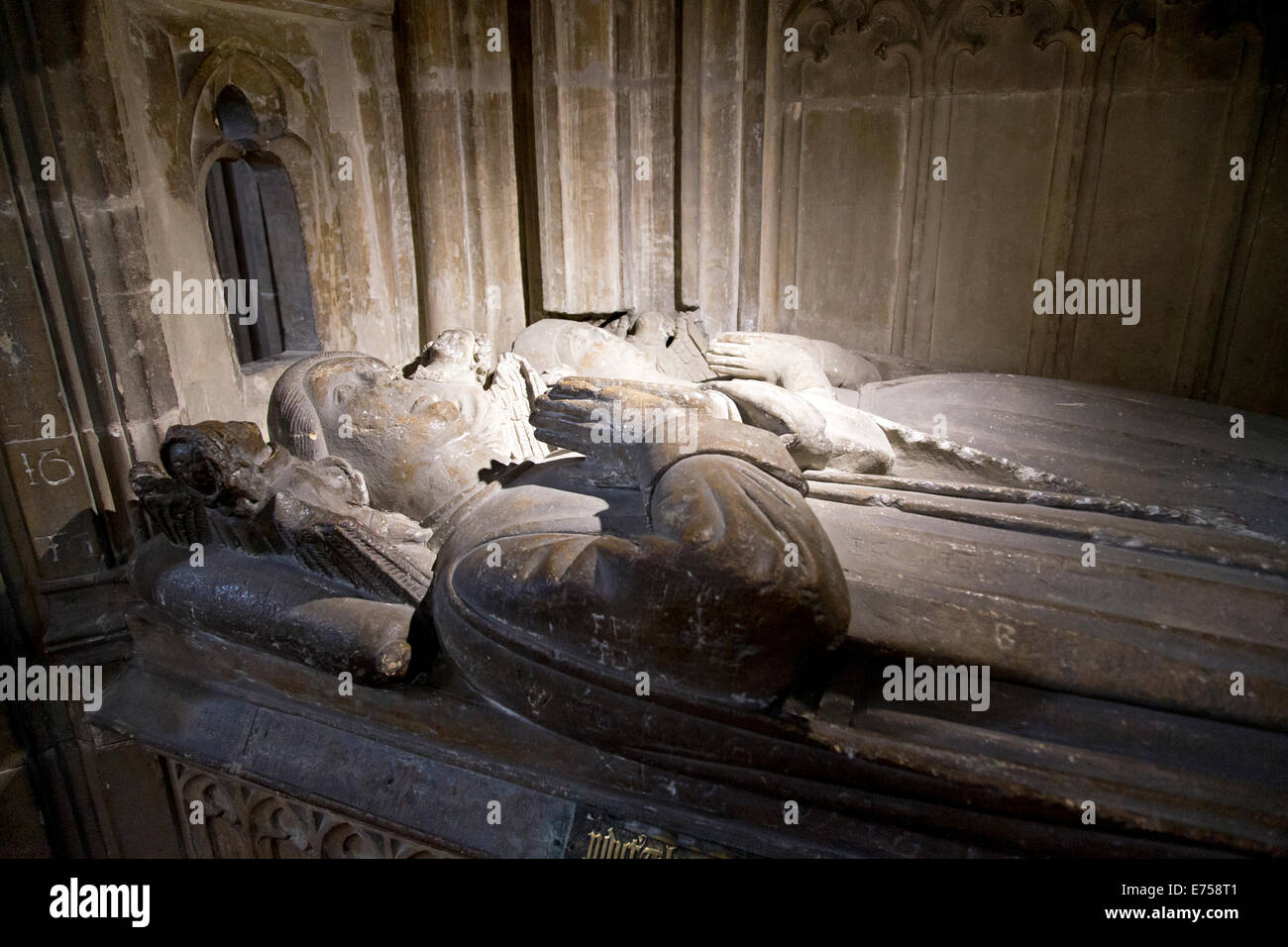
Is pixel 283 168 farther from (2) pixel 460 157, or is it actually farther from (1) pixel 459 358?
(1) pixel 459 358

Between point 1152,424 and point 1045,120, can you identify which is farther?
point 1045,120

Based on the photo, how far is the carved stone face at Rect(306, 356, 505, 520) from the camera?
2668 millimetres

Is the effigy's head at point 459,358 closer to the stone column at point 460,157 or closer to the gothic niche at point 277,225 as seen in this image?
the gothic niche at point 277,225

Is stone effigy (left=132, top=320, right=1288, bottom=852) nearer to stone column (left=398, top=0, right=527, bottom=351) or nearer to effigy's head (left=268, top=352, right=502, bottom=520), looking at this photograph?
effigy's head (left=268, top=352, right=502, bottom=520)

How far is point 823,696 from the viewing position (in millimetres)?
2008


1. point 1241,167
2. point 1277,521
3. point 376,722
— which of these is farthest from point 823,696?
point 1241,167

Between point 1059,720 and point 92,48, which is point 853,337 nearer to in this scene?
point 1059,720

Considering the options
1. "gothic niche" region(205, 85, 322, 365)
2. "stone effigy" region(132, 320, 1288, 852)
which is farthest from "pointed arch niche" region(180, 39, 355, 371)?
"stone effigy" region(132, 320, 1288, 852)

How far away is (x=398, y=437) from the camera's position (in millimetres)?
2678

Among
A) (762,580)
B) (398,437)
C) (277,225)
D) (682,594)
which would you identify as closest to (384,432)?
(398,437)

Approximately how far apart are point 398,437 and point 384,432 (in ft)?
0.16

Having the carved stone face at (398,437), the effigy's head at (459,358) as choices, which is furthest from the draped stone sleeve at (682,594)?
the effigy's head at (459,358)

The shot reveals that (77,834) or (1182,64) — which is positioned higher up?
(1182,64)

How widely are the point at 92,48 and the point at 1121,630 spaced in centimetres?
327
